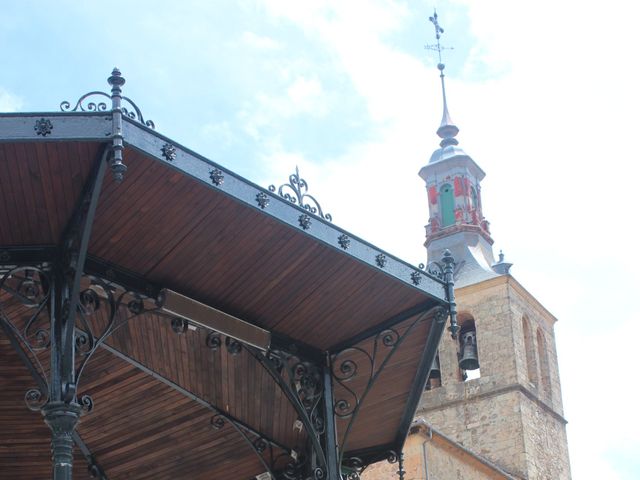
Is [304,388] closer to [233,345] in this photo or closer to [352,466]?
[233,345]

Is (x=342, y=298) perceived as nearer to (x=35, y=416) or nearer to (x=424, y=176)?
(x=35, y=416)

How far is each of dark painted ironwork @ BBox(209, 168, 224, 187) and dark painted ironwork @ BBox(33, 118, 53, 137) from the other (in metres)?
1.21

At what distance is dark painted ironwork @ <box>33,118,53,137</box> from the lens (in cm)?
802

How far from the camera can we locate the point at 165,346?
1113 centimetres

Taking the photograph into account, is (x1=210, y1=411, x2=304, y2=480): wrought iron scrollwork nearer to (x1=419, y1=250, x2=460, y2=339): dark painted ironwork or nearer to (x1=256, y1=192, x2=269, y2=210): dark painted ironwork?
(x1=419, y1=250, x2=460, y2=339): dark painted ironwork

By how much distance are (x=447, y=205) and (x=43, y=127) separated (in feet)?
99.2

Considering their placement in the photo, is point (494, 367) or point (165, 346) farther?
point (494, 367)

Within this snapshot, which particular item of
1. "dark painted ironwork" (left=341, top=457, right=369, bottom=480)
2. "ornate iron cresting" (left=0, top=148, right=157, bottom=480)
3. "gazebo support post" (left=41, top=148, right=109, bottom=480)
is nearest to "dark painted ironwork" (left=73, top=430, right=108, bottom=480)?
"dark painted ironwork" (left=341, top=457, right=369, bottom=480)

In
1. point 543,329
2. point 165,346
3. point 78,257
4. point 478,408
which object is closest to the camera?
point 78,257

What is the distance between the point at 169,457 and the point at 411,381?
8.94 feet

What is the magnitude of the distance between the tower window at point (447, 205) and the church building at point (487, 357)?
0.03 metres

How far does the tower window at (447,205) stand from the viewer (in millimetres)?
37438

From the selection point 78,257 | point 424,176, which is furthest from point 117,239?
point 424,176

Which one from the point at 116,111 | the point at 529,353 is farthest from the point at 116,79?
the point at 529,353
